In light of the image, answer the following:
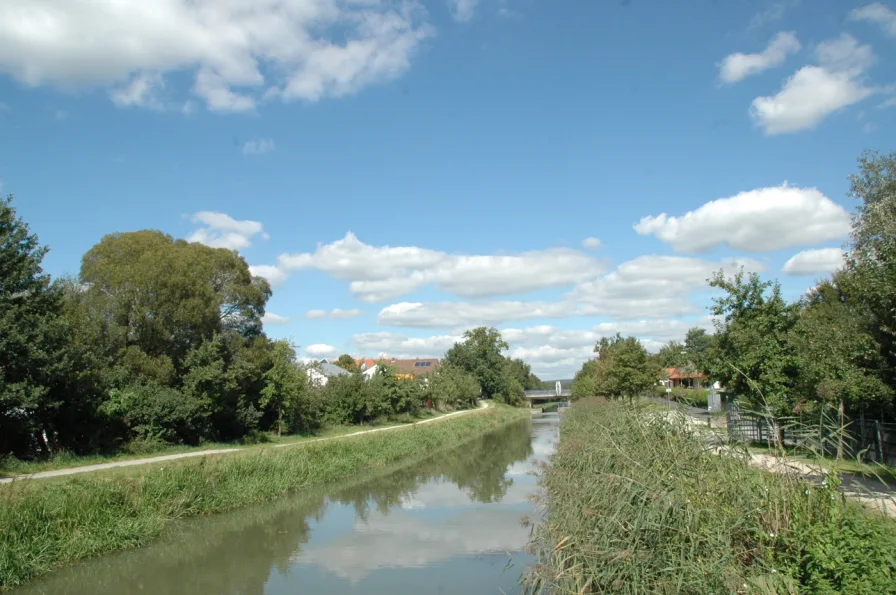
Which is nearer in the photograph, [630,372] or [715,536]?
[715,536]

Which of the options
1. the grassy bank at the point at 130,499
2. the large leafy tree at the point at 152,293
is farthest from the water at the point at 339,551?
the large leafy tree at the point at 152,293

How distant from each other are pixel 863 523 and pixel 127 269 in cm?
3144

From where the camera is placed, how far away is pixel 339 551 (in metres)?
14.5

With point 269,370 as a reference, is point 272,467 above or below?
below

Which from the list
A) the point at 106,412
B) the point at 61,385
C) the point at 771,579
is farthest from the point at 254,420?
the point at 771,579

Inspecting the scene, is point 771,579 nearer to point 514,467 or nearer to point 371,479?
point 371,479

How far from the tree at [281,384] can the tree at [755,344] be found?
21.4 meters

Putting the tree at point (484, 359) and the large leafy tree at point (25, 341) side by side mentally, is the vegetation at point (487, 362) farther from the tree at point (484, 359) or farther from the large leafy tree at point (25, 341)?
the large leafy tree at point (25, 341)

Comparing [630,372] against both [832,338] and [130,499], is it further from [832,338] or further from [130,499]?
[130,499]

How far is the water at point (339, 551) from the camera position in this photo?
38.6 ft

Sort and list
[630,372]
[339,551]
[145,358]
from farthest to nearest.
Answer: [630,372]
[145,358]
[339,551]

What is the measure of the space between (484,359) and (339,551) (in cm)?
8324

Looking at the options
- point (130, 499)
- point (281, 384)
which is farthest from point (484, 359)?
point (130, 499)

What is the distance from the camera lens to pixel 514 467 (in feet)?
97.9
